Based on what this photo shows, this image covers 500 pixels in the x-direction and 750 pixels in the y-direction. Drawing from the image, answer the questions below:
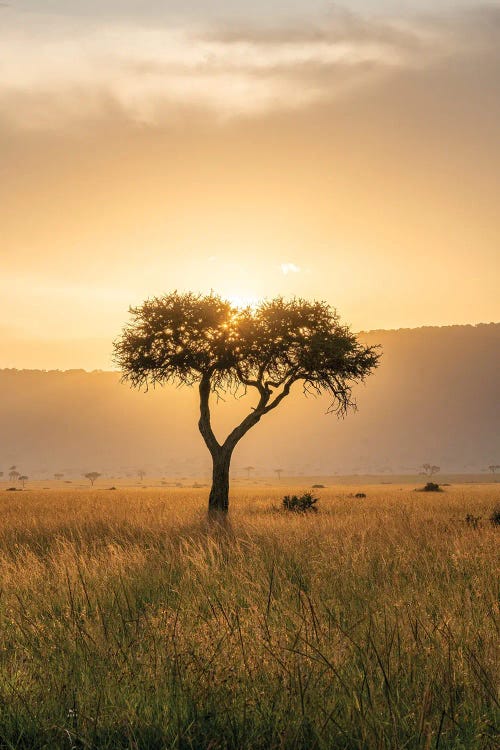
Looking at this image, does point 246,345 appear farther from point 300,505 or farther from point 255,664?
point 255,664

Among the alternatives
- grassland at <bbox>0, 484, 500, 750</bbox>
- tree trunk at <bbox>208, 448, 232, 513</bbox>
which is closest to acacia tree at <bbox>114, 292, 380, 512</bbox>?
tree trunk at <bbox>208, 448, 232, 513</bbox>

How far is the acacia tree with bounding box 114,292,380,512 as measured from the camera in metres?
25.3

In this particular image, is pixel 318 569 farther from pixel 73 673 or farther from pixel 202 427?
pixel 202 427

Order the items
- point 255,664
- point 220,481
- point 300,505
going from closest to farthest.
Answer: point 255,664
point 220,481
point 300,505

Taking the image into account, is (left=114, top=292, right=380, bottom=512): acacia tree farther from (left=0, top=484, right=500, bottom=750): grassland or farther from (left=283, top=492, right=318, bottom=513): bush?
(left=0, top=484, right=500, bottom=750): grassland

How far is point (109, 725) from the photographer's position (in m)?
4.05

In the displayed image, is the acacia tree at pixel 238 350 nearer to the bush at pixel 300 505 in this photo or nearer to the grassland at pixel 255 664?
the bush at pixel 300 505

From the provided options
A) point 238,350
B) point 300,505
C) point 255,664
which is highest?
point 238,350

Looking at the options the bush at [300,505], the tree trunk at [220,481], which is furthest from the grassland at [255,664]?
the bush at [300,505]

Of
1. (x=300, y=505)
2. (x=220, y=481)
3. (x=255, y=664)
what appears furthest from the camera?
(x=300, y=505)

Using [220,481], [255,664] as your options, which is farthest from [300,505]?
[255,664]

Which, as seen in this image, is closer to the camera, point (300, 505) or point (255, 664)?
point (255, 664)

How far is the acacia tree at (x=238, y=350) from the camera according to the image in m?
25.3

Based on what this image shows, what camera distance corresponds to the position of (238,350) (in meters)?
25.6
